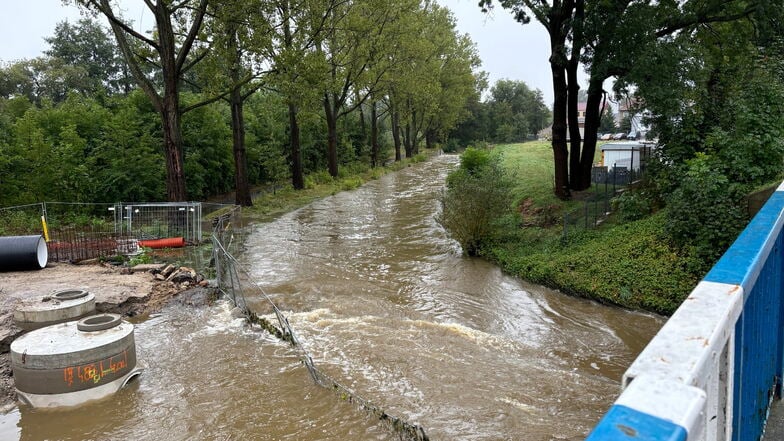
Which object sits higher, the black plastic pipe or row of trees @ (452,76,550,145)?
row of trees @ (452,76,550,145)

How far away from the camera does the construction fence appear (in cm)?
1483

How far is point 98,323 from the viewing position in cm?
722

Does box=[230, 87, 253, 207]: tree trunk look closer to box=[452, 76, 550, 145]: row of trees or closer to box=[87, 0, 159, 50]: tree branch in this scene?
box=[87, 0, 159, 50]: tree branch

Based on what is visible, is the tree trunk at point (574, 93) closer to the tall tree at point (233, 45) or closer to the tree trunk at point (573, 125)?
the tree trunk at point (573, 125)

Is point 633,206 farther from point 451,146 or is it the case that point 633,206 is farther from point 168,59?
point 451,146

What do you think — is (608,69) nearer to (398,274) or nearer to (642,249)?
(642,249)

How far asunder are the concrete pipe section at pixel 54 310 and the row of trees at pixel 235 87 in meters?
9.43

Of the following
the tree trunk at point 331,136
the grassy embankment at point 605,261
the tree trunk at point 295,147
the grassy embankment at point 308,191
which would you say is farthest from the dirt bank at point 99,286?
the tree trunk at point 331,136

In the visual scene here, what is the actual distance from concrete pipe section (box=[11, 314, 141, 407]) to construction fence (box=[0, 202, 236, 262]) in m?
7.88

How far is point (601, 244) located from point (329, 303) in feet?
21.5

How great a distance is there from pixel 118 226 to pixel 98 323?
10194 millimetres

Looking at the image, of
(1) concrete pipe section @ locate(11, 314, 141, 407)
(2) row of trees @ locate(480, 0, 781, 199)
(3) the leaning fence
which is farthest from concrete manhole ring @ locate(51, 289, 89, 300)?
(2) row of trees @ locate(480, 0, 781, 199)

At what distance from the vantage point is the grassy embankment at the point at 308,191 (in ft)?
76.0

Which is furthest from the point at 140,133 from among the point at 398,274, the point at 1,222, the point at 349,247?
the point at 398,274
